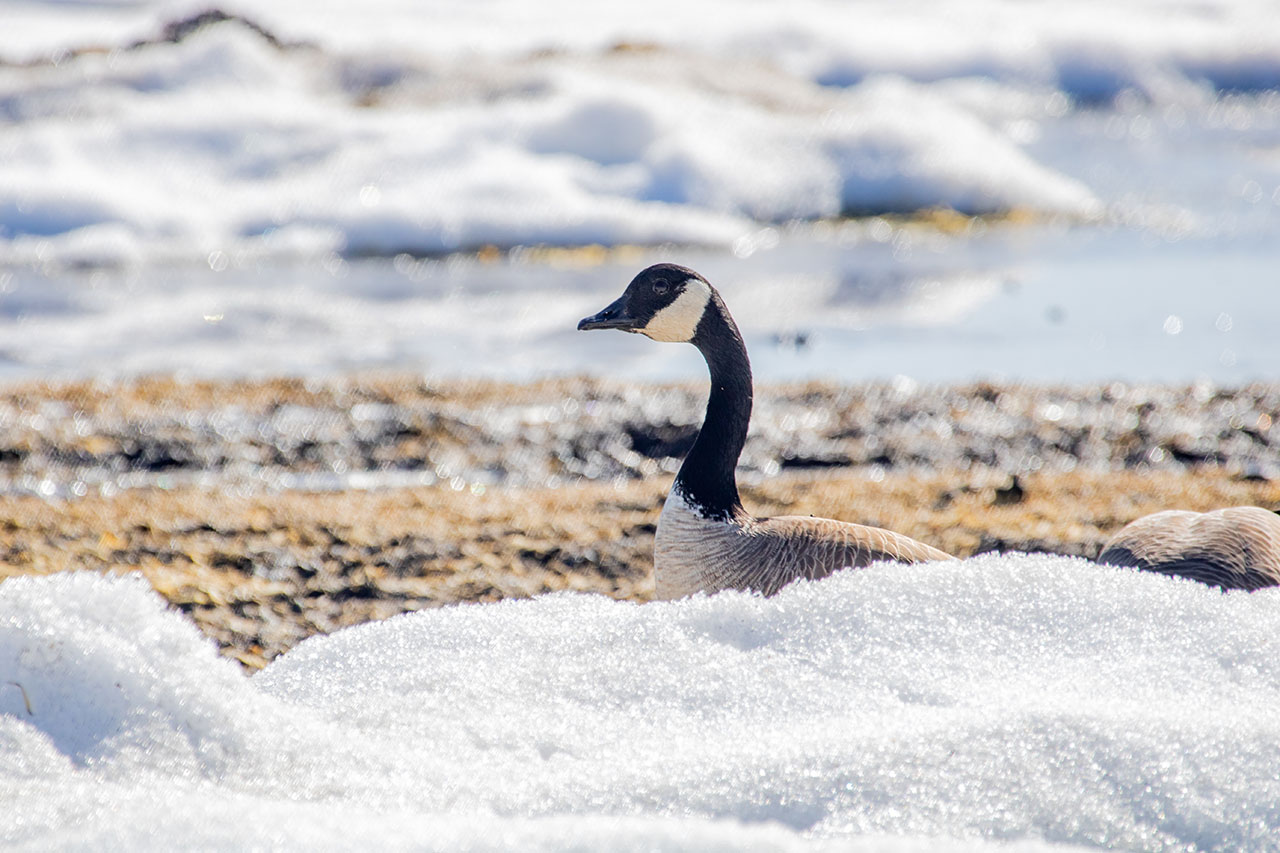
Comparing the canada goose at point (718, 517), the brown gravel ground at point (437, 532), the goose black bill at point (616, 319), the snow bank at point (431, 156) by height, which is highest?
the snow bank at point (431, 156)

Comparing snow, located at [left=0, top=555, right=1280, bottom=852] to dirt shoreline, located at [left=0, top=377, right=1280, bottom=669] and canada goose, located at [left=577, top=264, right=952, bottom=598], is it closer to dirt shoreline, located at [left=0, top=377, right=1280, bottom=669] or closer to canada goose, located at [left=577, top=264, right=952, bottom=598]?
canada goose, located at [left=577, top=264, right=952, bottom=598]

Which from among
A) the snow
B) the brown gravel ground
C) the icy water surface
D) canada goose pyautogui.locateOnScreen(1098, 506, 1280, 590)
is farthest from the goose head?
the icy water surface

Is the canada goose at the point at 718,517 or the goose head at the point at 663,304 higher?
the goose head at the point at 663,304

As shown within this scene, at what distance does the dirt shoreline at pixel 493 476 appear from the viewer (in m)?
5.73

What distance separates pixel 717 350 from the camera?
4.77m

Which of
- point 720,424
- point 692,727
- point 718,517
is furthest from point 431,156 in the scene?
point 692,727

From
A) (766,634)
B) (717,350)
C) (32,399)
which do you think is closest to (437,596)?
(717,350)

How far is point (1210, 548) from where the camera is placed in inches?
154

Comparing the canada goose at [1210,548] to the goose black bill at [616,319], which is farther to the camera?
the goose black bill at [616,319]

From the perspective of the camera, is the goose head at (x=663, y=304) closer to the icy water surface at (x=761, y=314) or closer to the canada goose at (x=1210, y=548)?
the canada goose at (x=1210, y=548)

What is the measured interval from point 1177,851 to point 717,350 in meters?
2.81

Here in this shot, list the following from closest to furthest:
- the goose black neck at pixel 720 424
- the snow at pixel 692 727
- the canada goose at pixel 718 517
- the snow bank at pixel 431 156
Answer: the snow at pixel 692 727
the canada goose at pixel 718 517
the goose black neck at pixel 720 424
the snow bank at pixel 431 156

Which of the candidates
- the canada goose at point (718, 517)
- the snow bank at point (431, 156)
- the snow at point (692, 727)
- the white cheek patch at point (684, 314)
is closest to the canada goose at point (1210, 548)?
the canada goose at point (718, 517)

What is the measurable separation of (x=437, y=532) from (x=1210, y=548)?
3.58 meters
